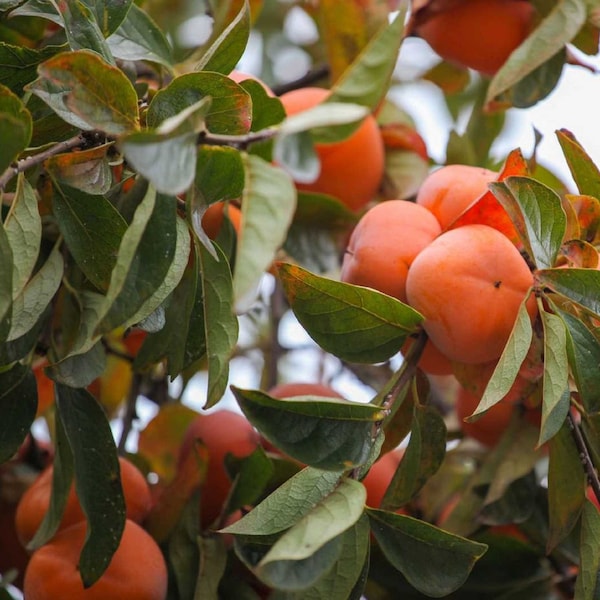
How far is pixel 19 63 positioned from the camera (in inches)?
34.0

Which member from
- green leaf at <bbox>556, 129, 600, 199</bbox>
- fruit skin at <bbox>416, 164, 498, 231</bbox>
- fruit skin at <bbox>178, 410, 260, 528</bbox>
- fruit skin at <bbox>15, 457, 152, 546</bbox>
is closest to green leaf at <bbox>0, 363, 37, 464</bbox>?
fruit skin at <bbox>15, 457, 152, 546</bbox>

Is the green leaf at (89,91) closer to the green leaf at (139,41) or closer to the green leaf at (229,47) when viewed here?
the green leaf at (229,47)

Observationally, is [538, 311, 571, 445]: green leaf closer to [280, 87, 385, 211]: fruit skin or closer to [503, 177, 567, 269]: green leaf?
[503, 177, 567, 269]: green leaf

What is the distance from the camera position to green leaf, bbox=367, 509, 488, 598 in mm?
802

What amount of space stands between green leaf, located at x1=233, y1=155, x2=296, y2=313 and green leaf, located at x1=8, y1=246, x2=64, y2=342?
0.92ft

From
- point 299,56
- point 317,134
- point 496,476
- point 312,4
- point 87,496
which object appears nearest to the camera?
point 317,134

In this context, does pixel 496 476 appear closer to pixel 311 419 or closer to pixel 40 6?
pixel 311 419

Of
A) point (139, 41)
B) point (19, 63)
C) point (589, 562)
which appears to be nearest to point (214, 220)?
point (139, 41)

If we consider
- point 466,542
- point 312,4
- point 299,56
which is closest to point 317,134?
point 466,542

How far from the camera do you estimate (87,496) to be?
965mm

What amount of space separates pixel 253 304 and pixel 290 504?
175 mm

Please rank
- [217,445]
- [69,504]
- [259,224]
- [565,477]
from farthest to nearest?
[217,445] → [69,504] → [565,477] → [259,224]

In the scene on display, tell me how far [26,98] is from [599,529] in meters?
0.63

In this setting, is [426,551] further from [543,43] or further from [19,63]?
[543,43]
